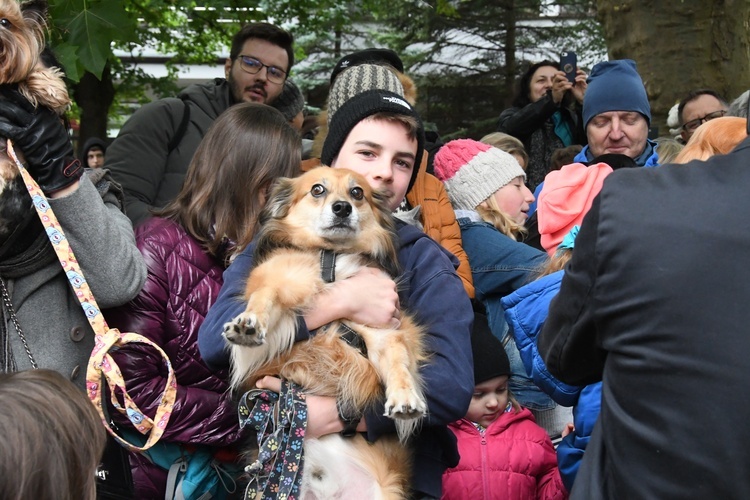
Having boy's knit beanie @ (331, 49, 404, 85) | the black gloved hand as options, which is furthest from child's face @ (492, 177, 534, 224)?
the black gloved hand

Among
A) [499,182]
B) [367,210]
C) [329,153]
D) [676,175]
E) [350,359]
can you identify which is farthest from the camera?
[499,182]

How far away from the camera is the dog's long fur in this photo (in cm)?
271

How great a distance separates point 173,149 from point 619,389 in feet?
12.0

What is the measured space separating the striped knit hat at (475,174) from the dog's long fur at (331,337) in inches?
57.3

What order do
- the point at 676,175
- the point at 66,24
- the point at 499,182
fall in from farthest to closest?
the point at 499,182 → the point at 66,24 → the point at 676,175

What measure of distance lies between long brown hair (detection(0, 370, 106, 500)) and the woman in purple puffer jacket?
1.24 metres

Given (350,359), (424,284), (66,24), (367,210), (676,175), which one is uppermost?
(66,24)

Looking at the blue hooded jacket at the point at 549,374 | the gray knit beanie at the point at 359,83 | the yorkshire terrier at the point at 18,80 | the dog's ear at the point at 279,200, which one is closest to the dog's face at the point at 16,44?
the yorkshire terrier at the point at 18,80

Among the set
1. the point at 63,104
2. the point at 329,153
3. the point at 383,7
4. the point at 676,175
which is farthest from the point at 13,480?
the point at 383,7

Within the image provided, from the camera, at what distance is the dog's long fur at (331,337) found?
2.71 meters

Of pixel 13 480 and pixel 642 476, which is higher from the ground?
pixel 13 480

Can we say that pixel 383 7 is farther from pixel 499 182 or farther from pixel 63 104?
pixel 63 104

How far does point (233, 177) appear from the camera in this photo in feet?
11.4

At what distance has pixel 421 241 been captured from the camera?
300cm
